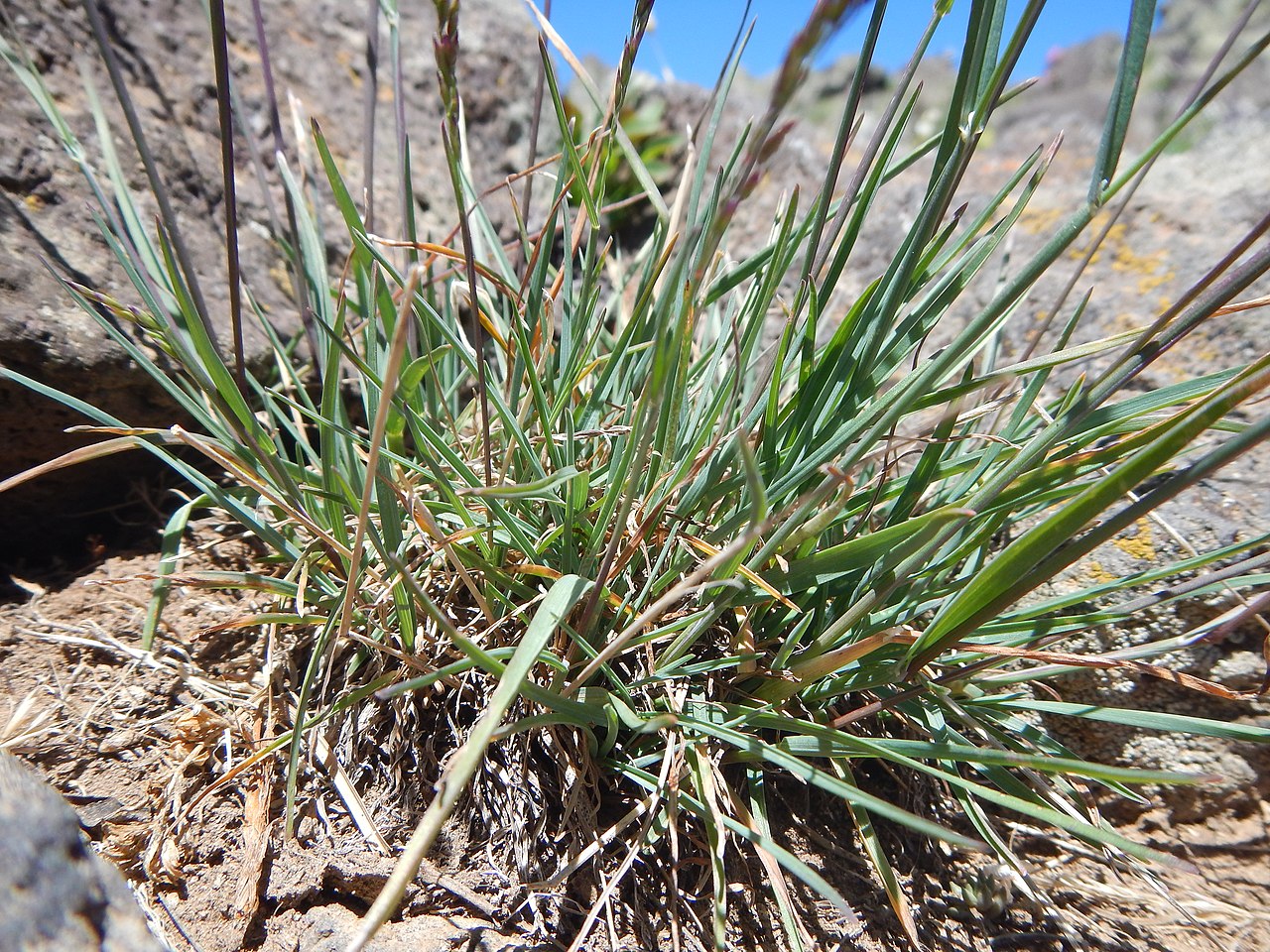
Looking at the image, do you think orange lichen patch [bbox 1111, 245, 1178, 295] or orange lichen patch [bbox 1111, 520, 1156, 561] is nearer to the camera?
orange lichen patch [bbox 1111, 520, 1156, 561]

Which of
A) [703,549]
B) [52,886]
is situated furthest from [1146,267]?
[52,886]

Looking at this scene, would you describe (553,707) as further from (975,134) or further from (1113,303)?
(1113,303)

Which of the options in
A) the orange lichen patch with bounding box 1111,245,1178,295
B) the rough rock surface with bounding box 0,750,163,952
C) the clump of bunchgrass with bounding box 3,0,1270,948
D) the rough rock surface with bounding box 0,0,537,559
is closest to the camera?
the rough rock surface with bounding box 0,750,163,952

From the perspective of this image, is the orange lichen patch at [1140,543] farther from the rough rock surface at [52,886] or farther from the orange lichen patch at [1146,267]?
the rough rock surface at [52,886]

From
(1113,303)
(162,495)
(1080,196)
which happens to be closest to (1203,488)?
(1113,303)

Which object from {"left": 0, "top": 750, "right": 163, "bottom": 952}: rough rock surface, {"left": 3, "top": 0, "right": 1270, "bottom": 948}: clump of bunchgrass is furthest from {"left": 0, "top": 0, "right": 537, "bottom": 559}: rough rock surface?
{"left": 0, "top": 750, "right": 163, "bottom": 952}: rough rock surface

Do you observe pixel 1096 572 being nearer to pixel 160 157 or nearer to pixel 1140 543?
pixel 1140 543

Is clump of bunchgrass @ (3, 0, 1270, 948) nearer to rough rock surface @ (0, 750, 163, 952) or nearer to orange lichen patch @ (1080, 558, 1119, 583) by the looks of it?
orange lichen patch @ (1080, 558, 1119, 583)

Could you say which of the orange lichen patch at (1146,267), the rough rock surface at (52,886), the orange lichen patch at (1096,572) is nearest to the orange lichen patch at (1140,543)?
the orange lichen patch at (1096,572)
